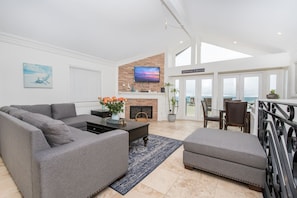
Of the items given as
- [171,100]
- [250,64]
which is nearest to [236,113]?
[250,64]

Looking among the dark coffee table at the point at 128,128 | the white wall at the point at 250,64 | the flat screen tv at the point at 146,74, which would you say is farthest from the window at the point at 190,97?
the dark coffee table at the point at 128,128

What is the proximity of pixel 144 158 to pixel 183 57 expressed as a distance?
16.2 feet

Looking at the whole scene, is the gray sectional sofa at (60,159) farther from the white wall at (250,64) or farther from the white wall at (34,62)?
the white wall at (250,64)

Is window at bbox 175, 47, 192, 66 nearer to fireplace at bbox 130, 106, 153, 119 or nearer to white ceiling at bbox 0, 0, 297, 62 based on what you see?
white ceiling at bbox 0, 0, 297, 62

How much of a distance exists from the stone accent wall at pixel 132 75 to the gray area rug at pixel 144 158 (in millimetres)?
2808

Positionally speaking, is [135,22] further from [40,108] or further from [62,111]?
[40,108]

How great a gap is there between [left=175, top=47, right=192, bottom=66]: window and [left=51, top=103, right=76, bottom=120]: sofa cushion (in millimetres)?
4536

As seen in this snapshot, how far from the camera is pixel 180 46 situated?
6016 millimetres

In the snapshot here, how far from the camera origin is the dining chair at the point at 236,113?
3.13 meters

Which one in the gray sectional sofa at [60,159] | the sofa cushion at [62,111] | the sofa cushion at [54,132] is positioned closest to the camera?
the gray sectional sofa at [60,159]

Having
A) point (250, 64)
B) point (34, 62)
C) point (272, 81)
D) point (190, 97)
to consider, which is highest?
point (250, 64)

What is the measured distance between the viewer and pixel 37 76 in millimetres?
3346

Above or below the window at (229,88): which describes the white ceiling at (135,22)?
above

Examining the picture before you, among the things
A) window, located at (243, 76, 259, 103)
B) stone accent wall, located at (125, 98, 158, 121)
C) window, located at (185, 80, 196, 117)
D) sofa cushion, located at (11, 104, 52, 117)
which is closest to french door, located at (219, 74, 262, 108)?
window, located at (243, 76, 259, 103)
